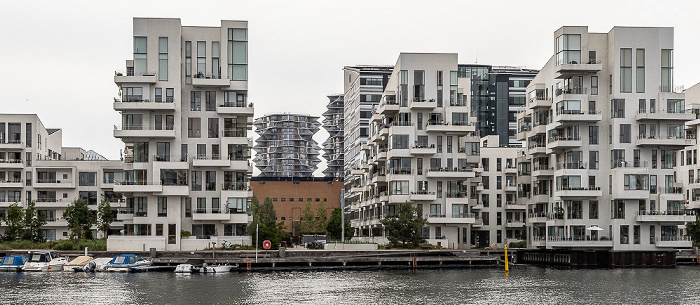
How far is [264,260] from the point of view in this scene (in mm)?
102500

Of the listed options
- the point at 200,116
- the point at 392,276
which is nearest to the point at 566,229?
the point at 392,276

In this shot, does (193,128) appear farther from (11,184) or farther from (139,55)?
(11,184)

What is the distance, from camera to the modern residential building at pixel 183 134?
112 meters

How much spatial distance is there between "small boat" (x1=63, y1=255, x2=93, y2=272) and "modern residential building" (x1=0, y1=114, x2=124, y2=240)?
48.9m

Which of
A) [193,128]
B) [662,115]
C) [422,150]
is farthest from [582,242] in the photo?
[193,128]

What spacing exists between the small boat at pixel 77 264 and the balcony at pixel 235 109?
973 inches

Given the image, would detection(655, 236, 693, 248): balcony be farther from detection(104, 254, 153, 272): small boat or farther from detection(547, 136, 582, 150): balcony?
detection(104, 254, 153, 272): small boat

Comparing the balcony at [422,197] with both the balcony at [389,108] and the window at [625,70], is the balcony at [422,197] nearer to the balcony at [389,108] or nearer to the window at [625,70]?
the balcony at [389,108]

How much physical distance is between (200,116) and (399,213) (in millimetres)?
28596

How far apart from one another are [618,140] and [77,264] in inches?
2572

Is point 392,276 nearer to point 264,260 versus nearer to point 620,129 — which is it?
point 264,260

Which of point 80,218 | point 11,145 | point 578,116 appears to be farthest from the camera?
point 11,145

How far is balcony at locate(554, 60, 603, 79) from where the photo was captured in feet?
372

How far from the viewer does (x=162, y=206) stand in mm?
113062
